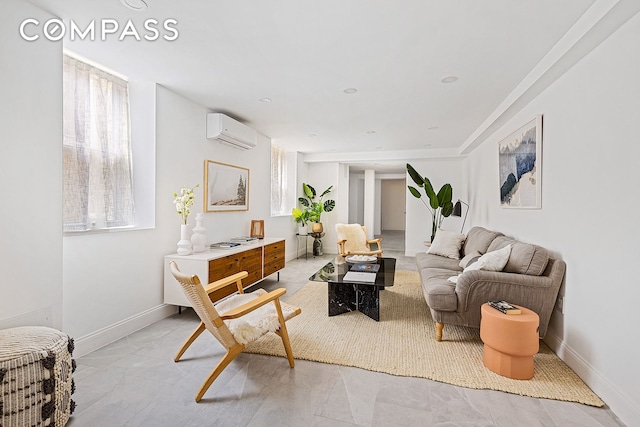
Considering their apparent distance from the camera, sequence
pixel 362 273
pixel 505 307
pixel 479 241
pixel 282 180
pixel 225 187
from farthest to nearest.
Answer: pixel 282 180 < pixel 225 187 < pixel 479 241 < pixel 362 273 < pixel 505 307

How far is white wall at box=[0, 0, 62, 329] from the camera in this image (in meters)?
1.72

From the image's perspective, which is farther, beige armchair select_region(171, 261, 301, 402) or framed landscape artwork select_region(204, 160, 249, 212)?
framed landscape artwork select_region(204, 160, 249, 212)

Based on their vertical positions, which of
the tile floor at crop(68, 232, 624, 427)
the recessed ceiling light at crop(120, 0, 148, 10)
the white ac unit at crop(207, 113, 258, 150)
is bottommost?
the tile floor at crop(68, 232, 624, 427)

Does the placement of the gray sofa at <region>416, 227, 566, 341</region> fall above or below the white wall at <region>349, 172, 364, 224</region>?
below

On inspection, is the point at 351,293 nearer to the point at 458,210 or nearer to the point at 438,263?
the point at 438,263

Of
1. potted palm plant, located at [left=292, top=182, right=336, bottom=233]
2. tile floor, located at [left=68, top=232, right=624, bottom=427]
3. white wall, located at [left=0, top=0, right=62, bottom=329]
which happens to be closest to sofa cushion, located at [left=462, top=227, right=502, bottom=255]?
tile floor, located at [left=68, top=232, right=624, bottom=427]

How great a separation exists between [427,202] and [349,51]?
206 inches

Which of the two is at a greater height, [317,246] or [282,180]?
[282,180]

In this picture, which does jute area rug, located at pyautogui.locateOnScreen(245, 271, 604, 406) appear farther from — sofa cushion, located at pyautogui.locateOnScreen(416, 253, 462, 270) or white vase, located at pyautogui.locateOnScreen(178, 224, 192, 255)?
white vase, located at pyautogui.locateOnScreen(178, 224, 192, 255)

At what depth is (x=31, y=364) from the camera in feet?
4.66

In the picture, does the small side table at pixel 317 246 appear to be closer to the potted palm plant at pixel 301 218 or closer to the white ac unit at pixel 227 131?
the potted palm plant at pixel 301 218

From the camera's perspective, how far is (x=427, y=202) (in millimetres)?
6965

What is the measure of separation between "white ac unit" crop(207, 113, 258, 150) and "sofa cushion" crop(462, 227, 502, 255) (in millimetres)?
3537

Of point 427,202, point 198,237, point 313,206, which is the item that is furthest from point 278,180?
point 427,202
